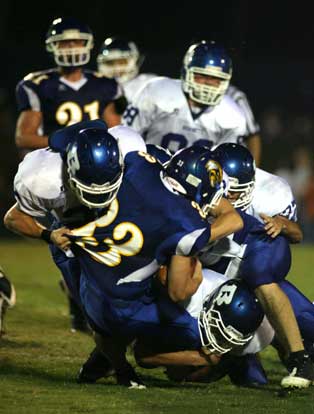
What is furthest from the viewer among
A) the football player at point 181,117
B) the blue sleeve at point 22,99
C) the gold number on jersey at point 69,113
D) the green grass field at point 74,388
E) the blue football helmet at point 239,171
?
the gold number on jersey at point 69,113

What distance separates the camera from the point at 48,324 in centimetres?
700

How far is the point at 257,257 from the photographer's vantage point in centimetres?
525

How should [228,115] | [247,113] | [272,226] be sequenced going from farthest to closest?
[247,113], [228,115], [272,226]

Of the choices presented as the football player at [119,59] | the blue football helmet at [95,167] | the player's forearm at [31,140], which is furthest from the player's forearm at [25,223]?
the football player at [119,59]

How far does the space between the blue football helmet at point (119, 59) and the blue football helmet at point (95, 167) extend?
14.4 ft

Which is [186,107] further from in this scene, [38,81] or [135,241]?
[135,241]

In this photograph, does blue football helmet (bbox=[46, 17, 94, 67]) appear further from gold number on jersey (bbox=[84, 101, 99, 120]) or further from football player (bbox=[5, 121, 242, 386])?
football player (bbox=[5, 121, 242, 386])

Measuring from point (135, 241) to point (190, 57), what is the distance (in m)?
2.44

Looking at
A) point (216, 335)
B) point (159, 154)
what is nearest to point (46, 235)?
point (159, 154)

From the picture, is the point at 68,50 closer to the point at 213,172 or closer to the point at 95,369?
the point at 213,172

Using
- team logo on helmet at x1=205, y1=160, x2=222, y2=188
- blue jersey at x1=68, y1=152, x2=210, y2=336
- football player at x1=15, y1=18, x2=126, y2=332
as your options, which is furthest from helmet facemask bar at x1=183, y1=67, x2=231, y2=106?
blue jersey at x1=68, y1=152, x2=210, y2=336

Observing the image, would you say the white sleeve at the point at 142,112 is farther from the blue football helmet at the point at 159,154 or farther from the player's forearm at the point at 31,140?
the blue football helmet at the point at 159,154

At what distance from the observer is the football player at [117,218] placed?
4.71 metres

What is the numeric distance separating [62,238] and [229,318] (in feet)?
2.70
